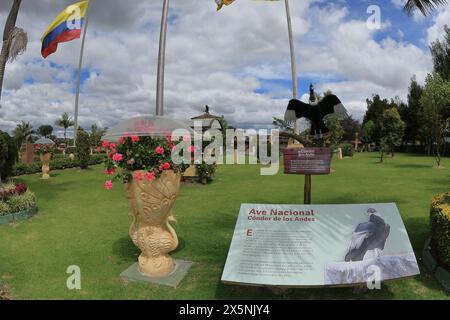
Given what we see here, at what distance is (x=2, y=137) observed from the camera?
497 inches

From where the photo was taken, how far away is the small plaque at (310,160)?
17.0 ft

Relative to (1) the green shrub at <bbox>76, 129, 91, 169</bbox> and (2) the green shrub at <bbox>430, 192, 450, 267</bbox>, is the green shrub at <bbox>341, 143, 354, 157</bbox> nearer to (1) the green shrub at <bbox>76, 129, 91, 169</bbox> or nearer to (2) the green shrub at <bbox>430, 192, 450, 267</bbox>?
(1) the green shrub at <bbox>76, 129, 91, 169</bbox>

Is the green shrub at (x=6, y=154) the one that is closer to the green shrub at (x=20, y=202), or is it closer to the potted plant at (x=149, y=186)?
the green shrub at (x=20, y=202)

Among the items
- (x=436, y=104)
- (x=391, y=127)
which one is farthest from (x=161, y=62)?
(x=391, y=127)

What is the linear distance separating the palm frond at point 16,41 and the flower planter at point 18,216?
4740 millimetres

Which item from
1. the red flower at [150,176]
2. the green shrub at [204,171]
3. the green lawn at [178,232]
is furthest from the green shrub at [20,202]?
the green shrub at [204,171]

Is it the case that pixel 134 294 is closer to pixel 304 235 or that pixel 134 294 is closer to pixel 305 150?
pixel 304 235

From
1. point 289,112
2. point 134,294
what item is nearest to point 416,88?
point 289,112

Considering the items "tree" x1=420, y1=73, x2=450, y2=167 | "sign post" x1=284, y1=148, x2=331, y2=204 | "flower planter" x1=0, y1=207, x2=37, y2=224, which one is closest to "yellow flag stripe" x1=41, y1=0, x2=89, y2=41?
"flower planter" x1=0, y1=207, x2=37, y2=224

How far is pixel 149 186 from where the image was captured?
Result: 509 centimetres

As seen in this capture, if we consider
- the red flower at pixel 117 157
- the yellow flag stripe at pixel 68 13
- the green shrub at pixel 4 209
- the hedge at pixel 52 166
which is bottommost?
the green shrub at pixel 4 209

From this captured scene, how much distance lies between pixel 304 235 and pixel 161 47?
434cm

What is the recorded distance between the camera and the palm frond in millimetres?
10344
